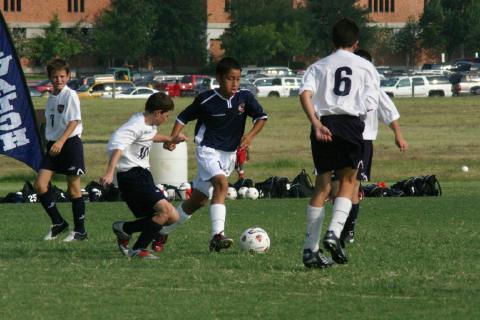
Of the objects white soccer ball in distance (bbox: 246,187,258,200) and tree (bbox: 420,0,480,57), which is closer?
white soccer ball in distance (bbox: 246,187,258,200)

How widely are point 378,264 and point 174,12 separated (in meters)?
95.5

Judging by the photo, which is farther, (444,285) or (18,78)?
(18,78)

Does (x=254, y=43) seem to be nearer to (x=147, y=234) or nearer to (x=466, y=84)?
(x=466, y=84)

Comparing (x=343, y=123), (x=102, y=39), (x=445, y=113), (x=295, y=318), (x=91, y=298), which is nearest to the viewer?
(x=295, y=318)

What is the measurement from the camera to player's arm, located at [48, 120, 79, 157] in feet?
41.1

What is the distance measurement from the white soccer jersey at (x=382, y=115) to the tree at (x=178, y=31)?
9142 centimetres

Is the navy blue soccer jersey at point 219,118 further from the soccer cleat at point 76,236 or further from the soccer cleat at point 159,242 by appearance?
the soccer cleat at point 76,236

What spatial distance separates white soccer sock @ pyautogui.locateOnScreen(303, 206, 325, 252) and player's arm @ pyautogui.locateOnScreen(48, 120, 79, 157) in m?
3.47

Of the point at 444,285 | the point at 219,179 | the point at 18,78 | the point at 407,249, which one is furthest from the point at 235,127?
the point at 18,78

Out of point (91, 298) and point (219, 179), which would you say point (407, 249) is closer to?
point (219, 179)

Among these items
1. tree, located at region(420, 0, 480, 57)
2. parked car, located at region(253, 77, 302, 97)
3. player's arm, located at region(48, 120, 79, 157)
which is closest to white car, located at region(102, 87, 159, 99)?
parked car, located at region(253, 77, 302, 97)

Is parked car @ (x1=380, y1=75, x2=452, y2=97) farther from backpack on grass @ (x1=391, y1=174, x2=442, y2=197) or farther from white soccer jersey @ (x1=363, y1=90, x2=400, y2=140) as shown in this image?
white soccer jersey @ (x1=363, y1=90, x2=400, y2=140)

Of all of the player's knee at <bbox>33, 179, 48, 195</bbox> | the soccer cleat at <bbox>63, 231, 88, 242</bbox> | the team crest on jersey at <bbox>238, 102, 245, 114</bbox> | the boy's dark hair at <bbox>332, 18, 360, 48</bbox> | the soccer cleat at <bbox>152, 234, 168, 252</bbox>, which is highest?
the boy's dark hair at <bbox>332, 18, 360, 48</bbox>

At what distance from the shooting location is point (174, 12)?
10456cm
